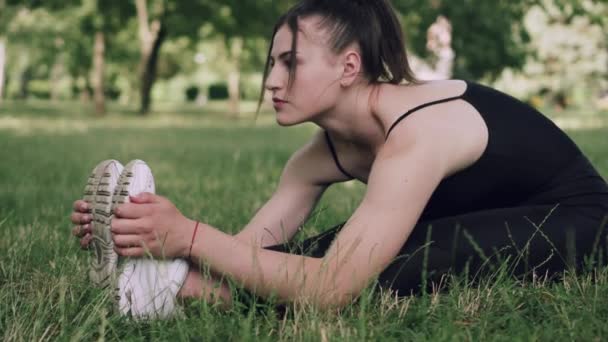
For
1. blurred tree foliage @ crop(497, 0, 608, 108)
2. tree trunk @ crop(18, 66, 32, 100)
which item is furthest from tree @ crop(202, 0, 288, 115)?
tree trunk @ crop(18, 66, 32, 100)

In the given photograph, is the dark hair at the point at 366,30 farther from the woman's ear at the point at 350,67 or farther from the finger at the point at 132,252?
the finger at the point at 132,252

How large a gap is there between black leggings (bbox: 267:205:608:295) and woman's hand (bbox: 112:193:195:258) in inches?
16.2

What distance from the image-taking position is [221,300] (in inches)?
89.0

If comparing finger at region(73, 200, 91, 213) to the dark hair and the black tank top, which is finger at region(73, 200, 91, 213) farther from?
the black tank top

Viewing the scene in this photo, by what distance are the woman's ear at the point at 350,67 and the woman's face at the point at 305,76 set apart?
20 millimetres

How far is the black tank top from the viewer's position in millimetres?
2615

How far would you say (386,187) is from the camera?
2.23 meters

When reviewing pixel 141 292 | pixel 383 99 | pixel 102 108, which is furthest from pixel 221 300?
pixel 102 108

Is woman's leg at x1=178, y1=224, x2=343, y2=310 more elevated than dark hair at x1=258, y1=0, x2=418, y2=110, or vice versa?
dark hair at x1=258, y1=0, x2=418, y2=110

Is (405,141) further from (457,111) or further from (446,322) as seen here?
(446,322)

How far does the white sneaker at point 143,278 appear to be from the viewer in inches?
86.8

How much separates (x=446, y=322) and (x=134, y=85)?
51729mm

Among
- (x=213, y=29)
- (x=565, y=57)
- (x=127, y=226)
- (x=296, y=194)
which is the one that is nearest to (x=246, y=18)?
(x=213, y=29)

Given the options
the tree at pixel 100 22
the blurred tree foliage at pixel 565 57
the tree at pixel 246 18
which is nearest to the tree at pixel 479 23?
the tree at pixel 246 18
